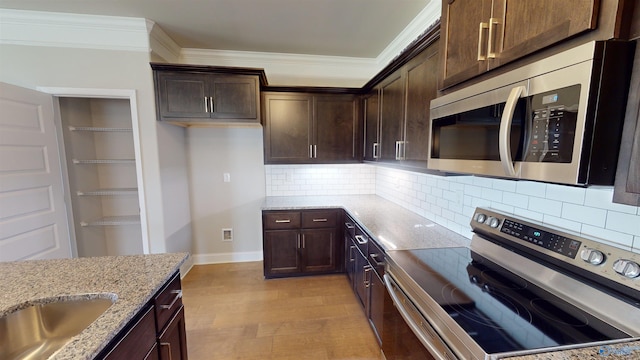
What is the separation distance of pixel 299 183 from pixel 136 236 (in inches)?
83.2

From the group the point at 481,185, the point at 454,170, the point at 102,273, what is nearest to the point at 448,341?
the point at 454,170

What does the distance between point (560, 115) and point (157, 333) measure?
5.74ft

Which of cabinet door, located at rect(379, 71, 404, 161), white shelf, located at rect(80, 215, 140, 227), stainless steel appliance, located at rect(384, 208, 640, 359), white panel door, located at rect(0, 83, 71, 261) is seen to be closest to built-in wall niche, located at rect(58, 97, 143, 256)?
white shelf, located at rect(80, 215, 140, 227)

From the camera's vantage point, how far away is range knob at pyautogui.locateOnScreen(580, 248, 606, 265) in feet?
2.88

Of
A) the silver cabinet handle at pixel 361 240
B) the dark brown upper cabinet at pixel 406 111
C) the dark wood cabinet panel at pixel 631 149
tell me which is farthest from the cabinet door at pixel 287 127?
the dark wood cabinet panel at pixel 631 149

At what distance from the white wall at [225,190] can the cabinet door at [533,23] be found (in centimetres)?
269

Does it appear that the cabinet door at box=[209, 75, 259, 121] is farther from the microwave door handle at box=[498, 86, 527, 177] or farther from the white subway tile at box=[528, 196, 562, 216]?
the white subway tile at box=[528, 196, 562, 216]

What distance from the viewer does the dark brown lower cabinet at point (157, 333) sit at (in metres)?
0.88

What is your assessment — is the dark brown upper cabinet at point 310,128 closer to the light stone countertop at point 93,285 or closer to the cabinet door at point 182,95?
the cabinet door at point 182,95

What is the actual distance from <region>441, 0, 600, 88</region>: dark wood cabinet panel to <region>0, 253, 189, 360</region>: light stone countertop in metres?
1.67

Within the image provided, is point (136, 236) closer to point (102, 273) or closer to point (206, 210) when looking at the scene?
point (206, 210)

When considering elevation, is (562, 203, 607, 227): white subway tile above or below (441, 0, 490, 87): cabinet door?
below

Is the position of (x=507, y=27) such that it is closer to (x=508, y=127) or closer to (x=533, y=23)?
(x=533, y=23)

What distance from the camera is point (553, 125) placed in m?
0.73
